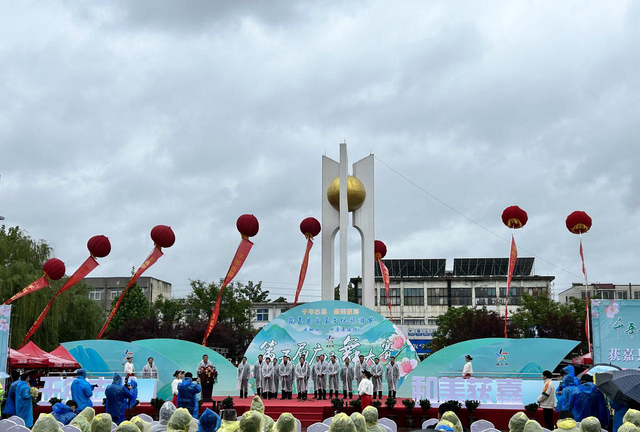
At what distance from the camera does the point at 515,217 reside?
17016 millimetres

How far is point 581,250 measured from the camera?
16.9m

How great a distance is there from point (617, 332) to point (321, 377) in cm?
649

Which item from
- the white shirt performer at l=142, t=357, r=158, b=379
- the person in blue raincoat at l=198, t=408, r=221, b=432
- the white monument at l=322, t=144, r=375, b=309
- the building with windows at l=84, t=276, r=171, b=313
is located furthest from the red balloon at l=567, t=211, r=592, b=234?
the building with windows at l=84, t=276, r=171, b=313

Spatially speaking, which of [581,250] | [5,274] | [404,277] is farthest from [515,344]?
[404,277]

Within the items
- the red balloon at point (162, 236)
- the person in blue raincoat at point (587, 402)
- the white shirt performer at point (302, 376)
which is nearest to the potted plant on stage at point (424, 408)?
the white shirt performer at point (302, 376)

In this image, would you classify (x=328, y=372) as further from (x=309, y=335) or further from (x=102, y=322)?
(x=102, y=322)

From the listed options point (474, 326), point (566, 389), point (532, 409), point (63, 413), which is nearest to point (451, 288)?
point (474, 326)

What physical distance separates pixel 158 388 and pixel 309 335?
12.6 ft

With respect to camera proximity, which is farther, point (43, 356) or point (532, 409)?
point (43, 356)

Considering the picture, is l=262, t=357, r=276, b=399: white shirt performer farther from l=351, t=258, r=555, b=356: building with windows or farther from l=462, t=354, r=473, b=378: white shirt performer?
l=351, t=258, r=555, b=356: building with windows

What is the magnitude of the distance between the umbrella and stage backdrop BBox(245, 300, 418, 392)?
894cm

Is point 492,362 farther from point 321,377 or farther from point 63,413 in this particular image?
point 63,413

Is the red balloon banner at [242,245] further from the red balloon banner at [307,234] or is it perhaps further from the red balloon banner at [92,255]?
the red balloon banner at [92,255]

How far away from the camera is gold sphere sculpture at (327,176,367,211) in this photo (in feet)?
63.5
